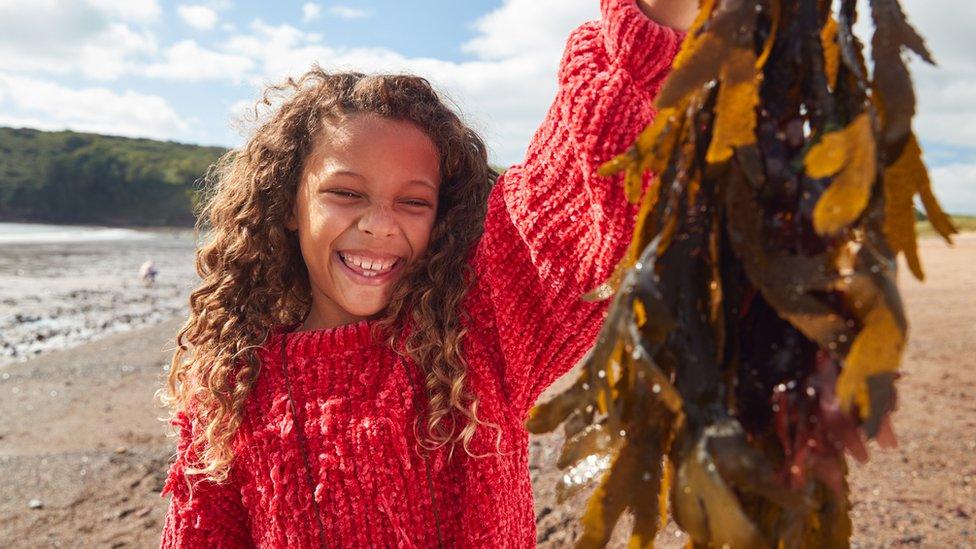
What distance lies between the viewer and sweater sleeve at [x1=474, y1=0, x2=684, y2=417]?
4.86ft

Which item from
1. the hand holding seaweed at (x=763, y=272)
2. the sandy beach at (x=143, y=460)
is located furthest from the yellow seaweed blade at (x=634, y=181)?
the sandy beach at (x=143, y=460)

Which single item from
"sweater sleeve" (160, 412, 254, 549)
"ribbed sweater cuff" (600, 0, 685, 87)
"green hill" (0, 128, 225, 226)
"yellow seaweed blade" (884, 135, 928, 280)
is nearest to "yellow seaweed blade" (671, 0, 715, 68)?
"yellow seaweed blade" (884, 135, 928, 280)

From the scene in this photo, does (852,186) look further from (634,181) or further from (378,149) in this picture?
(378,149)

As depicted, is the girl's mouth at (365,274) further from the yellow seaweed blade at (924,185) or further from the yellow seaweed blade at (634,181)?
the yellow seaweed blade at (924,185)

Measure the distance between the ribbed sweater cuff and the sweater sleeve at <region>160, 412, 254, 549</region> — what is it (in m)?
1.56

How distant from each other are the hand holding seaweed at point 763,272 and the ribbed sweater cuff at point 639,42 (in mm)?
691

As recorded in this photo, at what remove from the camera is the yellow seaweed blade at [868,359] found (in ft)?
1.90

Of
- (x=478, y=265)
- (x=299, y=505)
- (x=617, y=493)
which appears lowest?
(x=299, y=505)

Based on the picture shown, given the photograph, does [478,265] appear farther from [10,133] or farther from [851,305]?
[10,133]

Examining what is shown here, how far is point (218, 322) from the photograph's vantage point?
2.30 m

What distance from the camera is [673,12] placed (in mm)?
1413

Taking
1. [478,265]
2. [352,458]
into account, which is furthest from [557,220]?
[352,458]

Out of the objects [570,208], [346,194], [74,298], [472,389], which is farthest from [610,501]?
[74,298]

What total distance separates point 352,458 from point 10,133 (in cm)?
8908
